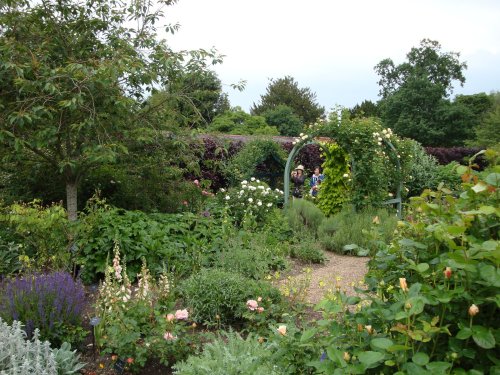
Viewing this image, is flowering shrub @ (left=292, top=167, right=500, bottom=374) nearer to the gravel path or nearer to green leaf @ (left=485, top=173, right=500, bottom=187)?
green leaf @ (left=485, top=173, right=500, bottom=187)

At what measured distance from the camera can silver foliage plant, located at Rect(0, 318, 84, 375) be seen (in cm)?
269

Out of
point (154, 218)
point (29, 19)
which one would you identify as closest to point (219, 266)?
point (154, 218)

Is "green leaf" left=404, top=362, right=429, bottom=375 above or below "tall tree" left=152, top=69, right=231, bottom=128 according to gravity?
below

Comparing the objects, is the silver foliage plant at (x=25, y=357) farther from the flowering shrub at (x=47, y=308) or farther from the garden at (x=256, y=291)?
the flowering shrub at (x=47, y=308)

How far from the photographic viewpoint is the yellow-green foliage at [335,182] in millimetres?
9672

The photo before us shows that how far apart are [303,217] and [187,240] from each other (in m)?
3.15

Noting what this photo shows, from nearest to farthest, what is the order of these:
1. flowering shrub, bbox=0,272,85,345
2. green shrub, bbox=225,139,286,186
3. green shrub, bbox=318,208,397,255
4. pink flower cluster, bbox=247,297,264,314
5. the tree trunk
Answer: pink flower cluster, bbox=247,297,264,314, flowering shrub, bbox=0,272,85,345, the tree trunk, green shrub, bbox=318,208,397,255, green shrub, bbox=225,139,286,186

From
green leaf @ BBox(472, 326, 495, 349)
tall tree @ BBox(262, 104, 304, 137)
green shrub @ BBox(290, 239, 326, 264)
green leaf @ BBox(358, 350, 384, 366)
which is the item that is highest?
tall tree @ BBox(262, 104, 304, 137)

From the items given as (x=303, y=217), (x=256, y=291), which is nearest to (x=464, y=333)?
(x=256, y=291)

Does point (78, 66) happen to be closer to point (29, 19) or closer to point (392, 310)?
point (29, 19)

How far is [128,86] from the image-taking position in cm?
648

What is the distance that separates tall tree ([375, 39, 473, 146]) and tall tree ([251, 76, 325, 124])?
6935mm

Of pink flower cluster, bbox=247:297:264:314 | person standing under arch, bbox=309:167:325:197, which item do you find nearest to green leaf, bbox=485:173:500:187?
pink flower cluster, bbox=247:297:264:314

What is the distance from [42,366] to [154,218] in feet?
11.1
